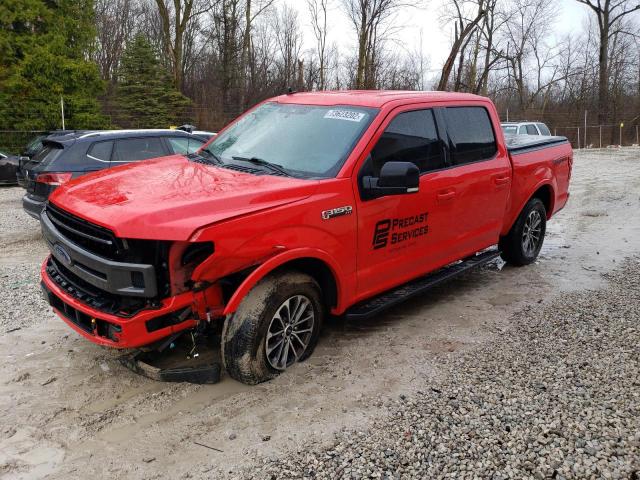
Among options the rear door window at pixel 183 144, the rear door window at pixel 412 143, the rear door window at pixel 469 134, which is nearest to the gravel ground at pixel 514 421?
the rear door window at pixel 412 143

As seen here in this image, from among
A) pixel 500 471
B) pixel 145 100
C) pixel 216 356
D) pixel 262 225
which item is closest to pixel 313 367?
pixel 216 356

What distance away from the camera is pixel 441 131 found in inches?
196

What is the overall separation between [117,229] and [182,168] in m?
1.24

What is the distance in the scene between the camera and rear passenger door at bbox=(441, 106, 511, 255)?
5.12 metres

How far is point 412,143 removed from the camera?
15.2ft

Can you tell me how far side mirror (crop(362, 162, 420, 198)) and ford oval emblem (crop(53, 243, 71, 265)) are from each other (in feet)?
6.93

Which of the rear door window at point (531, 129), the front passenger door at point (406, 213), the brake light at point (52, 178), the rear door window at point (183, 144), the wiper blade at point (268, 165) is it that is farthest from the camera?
the rear door window at point (531, 129)

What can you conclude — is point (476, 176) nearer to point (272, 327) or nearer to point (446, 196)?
point (446, 196)

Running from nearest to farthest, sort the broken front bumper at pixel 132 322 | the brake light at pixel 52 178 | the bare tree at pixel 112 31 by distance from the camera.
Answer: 1. the broken front bumper at pixel 132 322
2. the brake light at pixel 52 178
3. the bare tree at pixel 112 31

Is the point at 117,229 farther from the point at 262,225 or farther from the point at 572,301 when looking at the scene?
the point at 572,301

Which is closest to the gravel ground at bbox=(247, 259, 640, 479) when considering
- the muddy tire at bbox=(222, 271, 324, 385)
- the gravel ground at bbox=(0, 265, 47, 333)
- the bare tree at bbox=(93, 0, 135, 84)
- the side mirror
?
the muddy tire at bbox=(222, 271, 324, 385)

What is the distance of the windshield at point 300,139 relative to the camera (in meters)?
4.14

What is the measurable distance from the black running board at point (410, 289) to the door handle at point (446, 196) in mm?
768

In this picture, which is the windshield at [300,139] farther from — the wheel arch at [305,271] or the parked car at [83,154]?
the parked car at [83,154]
